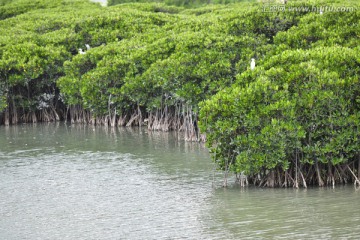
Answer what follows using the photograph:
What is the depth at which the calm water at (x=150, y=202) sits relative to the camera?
11.4 meters

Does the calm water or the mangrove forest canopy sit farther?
the mangrove forest canopy

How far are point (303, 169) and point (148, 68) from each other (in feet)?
33.4

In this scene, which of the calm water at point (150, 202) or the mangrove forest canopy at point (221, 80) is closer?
the calm water at point (150, 202)

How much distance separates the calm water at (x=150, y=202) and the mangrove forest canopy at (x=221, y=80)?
854 mm

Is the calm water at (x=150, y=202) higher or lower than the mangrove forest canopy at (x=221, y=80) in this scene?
lower

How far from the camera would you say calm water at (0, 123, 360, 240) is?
449 inches

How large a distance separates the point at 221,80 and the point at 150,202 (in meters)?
7.43

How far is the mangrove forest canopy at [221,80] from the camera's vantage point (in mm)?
13625

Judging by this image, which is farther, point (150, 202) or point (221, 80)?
point (221, 80)

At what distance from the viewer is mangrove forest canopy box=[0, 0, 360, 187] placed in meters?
13.6

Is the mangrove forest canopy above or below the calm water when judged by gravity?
above

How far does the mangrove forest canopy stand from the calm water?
2.80ft

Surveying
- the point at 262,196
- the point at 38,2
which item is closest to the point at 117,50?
the point at 262,196

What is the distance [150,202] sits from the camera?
1350cm
